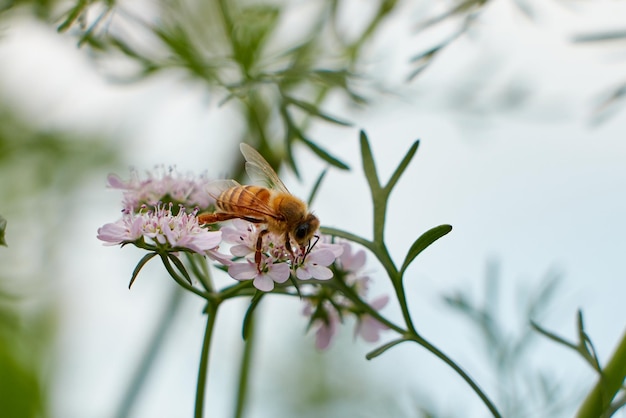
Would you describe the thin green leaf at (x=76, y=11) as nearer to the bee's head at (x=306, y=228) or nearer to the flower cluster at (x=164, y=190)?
the flower cluster at (x=164, y=190)

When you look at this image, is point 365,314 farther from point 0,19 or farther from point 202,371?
point 0,19

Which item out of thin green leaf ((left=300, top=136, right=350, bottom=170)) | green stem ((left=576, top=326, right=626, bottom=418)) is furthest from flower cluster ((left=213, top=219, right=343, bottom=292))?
green stem ((left=576, top=326, right=626, bottom=418))

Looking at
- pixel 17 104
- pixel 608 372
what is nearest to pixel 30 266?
pixel 17 104

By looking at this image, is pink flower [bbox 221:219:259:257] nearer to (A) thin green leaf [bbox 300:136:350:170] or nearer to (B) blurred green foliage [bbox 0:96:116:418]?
(A) thin green leaf [bbox 300:136:350:170]

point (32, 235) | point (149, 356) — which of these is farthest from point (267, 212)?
point (32, 235)

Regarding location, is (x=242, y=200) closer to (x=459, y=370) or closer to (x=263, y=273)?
(x=263, y=273)

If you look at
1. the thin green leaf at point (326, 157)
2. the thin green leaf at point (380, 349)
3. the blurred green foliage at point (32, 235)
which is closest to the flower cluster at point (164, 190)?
the thin green leaf at point (326, 157)

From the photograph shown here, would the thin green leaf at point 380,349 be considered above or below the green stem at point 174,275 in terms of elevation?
below
